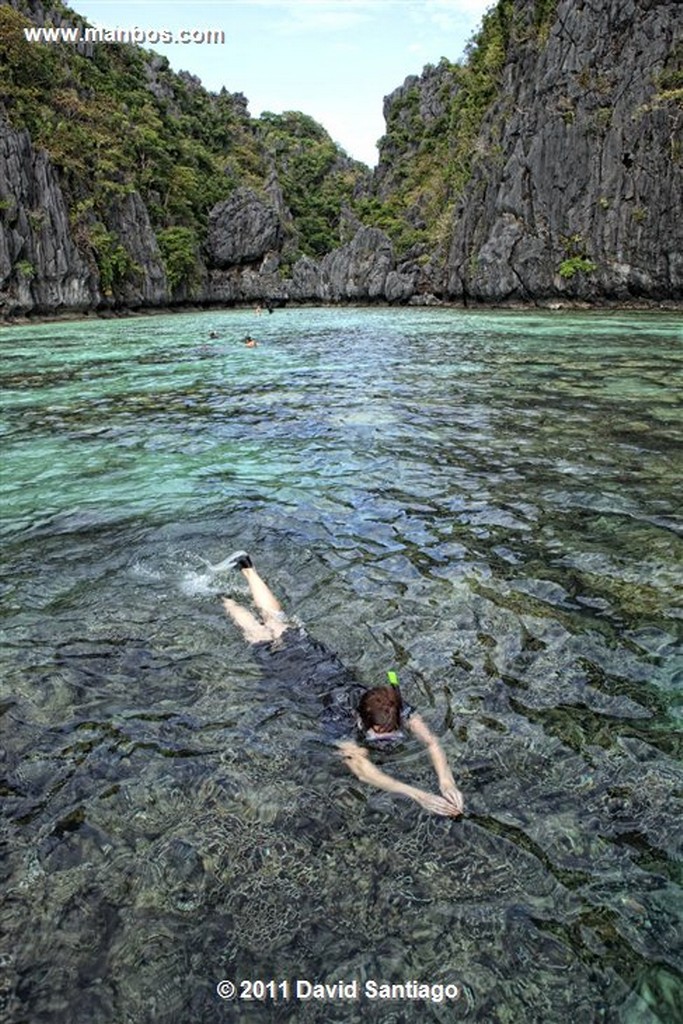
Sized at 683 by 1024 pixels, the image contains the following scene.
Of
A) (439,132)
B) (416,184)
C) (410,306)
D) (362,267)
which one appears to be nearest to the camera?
(410,306)

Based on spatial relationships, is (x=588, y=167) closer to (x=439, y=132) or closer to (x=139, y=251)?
(x=139, y=251)

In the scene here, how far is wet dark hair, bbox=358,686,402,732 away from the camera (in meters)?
3.64

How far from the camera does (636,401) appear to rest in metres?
12.0

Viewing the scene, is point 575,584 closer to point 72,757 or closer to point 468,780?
point 468,780

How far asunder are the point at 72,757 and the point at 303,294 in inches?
3187

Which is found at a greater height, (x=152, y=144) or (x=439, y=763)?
(x=152, y=144)

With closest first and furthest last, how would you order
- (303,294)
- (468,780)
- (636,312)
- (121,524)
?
(468,780) → (121,524) → (636,312) → (303,294)

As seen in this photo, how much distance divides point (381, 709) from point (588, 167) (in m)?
48.4

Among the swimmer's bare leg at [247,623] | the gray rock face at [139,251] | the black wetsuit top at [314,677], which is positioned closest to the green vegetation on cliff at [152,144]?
the gray rock face at [139,251]

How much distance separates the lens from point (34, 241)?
50.2 metres

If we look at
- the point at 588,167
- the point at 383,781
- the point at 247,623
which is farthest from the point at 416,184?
the point at 383,781

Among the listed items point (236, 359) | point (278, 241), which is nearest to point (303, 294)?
point (278, 241)

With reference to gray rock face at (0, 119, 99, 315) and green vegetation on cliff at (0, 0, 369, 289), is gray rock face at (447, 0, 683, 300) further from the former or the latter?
green vegetation on cliff at (0, 0, 369, 289)

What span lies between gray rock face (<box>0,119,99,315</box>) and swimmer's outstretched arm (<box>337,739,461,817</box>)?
169ft
